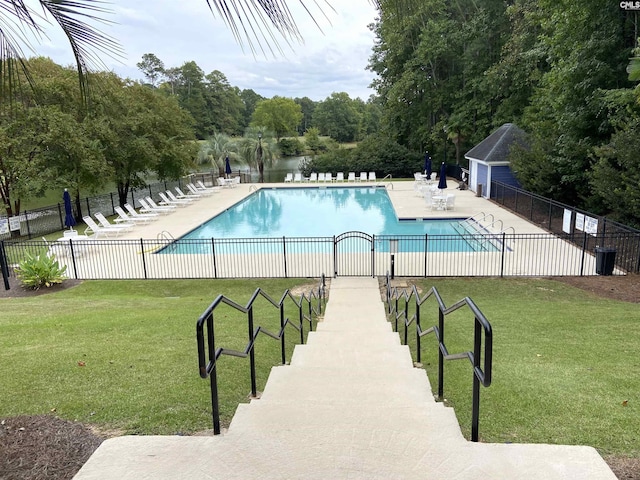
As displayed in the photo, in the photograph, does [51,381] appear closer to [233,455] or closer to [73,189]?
[233,455]

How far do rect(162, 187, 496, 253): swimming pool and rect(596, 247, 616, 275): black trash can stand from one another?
3911mm

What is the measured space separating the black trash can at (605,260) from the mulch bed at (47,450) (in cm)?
966

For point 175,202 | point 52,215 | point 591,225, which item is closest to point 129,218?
point 52,215

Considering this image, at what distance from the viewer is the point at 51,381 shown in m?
4.33

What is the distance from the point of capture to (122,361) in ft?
16.6

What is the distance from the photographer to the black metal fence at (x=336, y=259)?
11.9 metres

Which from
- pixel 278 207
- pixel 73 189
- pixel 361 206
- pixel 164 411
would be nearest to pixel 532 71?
pixel 361 206

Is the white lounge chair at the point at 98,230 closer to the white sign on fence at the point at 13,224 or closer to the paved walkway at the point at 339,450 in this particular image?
the white sign on fence at the point at 13,224

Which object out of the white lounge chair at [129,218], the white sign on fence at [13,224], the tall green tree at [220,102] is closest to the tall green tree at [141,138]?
the white lounge chair at [129,218]

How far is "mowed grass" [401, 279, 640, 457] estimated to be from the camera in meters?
3.37

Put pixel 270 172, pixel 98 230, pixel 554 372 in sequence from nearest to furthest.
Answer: pixel 554 372
pixel 98 230
pixel 270 172

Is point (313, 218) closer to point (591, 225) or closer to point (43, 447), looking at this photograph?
point (591, 225)

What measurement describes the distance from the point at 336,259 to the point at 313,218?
29.3ft

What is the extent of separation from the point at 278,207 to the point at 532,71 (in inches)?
747
